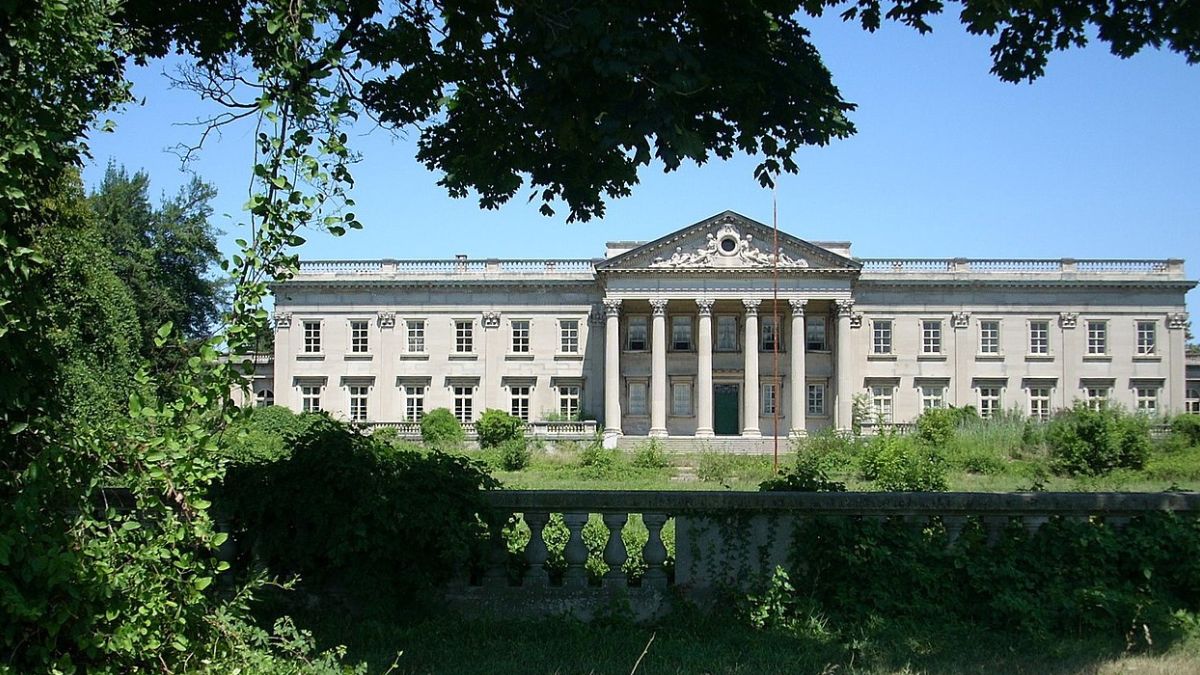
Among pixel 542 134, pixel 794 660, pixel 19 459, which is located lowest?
pixel 794 660

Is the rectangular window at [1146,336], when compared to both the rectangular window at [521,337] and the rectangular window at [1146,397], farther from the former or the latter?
the rectangular window at [521,337]

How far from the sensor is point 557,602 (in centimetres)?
670

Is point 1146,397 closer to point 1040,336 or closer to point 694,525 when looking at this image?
point 1040,336

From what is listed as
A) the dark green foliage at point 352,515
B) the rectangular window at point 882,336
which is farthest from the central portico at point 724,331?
the dark green foliage at point 352,515

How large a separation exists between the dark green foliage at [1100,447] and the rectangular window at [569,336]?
91.2ft

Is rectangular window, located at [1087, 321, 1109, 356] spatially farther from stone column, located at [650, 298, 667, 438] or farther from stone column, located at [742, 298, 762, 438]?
stone column, located at [650, 298, 667, 438]

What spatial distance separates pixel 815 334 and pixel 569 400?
14394 mm

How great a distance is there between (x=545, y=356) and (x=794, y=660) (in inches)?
1928

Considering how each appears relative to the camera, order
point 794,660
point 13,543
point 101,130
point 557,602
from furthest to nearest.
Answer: point 557,602, point 794,660, point 101,130, point 13,543

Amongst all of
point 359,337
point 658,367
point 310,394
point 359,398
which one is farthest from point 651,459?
point 310,394

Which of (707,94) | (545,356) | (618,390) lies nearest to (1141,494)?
(707,94)

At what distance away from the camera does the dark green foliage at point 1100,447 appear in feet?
104

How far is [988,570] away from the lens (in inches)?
262

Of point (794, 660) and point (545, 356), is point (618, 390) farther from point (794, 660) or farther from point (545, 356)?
point (794, 660)
